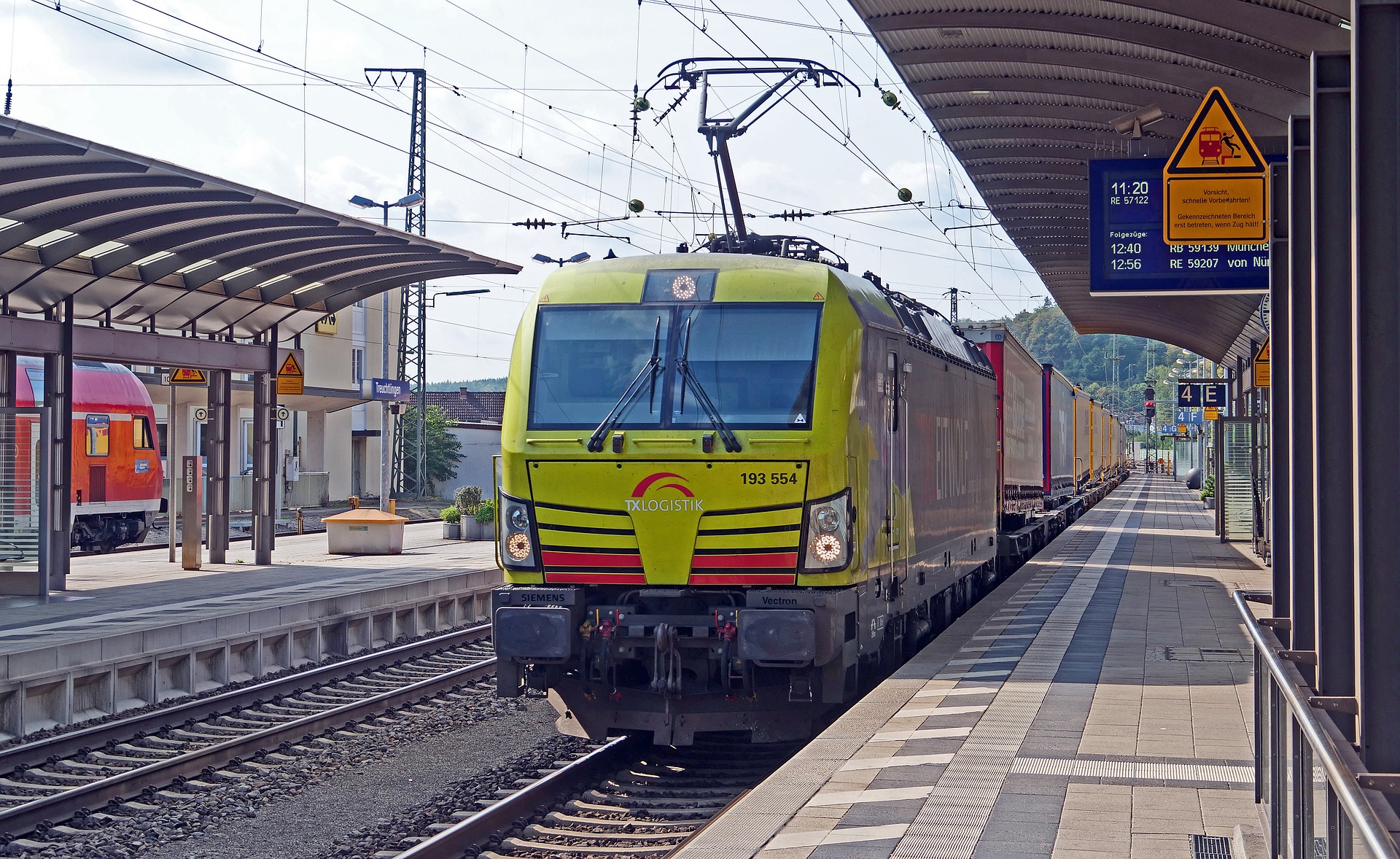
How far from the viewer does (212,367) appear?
1873 cm

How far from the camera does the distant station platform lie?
19.8 ft

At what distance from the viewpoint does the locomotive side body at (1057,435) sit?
29.4 m

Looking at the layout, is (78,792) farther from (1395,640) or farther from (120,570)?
(120,570)

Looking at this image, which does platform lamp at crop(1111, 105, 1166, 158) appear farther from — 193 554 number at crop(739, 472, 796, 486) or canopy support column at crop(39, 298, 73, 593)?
canopy support column at crop(39, 298, 73, 593)

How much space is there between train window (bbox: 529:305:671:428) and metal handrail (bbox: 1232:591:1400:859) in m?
4.87

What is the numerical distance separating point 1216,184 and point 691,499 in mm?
4972

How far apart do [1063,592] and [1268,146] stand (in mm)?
7623

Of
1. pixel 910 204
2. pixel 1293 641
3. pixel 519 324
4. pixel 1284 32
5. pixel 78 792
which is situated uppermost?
pixel 910 204

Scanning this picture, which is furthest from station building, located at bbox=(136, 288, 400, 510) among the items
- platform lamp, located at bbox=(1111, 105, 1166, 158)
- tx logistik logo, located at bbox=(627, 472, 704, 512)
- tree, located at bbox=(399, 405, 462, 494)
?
tx logistik logo, located at bbox=(627, 472, 704, 512)

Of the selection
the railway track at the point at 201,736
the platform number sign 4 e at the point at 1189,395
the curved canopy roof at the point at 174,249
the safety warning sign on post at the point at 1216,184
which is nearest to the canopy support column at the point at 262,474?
the curved canopy roof at the point at 174,249

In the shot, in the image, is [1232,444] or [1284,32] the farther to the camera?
[1232,444]

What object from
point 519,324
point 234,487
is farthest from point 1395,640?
point 234,487

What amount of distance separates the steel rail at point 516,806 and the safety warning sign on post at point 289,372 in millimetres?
12516

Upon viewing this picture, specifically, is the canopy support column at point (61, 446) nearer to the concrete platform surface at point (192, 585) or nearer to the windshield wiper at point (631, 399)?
the concrete platform surface at point (192, 585)
